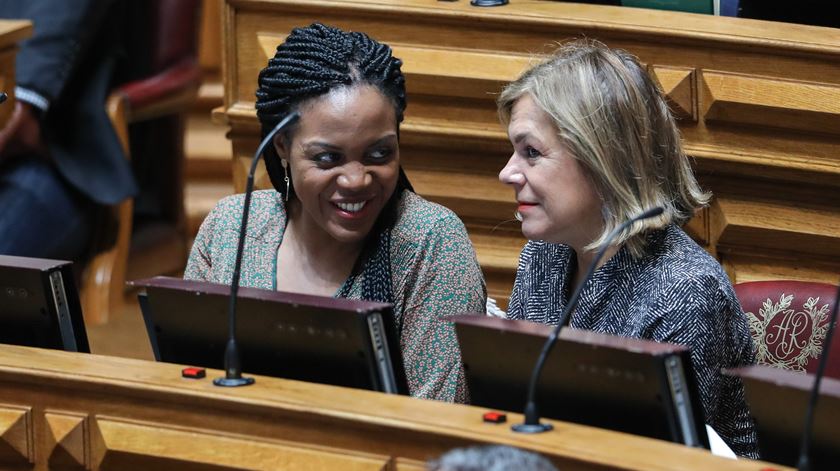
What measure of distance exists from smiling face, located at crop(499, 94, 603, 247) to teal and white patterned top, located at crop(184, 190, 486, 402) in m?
0.15

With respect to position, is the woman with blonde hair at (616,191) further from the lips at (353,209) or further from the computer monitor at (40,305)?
the computer monitor at (40,305)

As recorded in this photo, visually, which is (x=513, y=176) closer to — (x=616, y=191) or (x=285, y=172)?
(x=616, y=191)

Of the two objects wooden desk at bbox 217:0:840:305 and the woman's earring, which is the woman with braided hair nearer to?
the woman's earring

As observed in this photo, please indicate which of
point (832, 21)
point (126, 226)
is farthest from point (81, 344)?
point (126, 226)

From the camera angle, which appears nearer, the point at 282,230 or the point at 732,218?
the point at 282,230

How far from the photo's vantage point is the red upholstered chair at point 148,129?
4066mm

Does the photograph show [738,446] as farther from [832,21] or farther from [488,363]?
[832,21]

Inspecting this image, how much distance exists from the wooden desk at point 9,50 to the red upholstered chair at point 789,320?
1853 millimetres

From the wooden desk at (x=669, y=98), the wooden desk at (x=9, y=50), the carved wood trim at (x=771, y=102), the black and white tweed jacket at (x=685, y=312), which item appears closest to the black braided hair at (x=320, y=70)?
the black and white tweed jacket at (x=685, y=312)

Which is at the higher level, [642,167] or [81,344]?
[642,167]

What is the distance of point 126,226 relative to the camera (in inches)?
162

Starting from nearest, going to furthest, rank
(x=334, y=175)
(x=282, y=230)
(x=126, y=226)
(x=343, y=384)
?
(x=343, y=384)
(x=334, y=175)
(x=282, y=230)
(x=126, y=226)

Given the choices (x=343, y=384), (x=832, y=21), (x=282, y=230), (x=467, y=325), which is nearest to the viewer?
(x=467, y=325)

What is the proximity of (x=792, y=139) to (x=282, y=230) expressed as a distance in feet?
3.27
